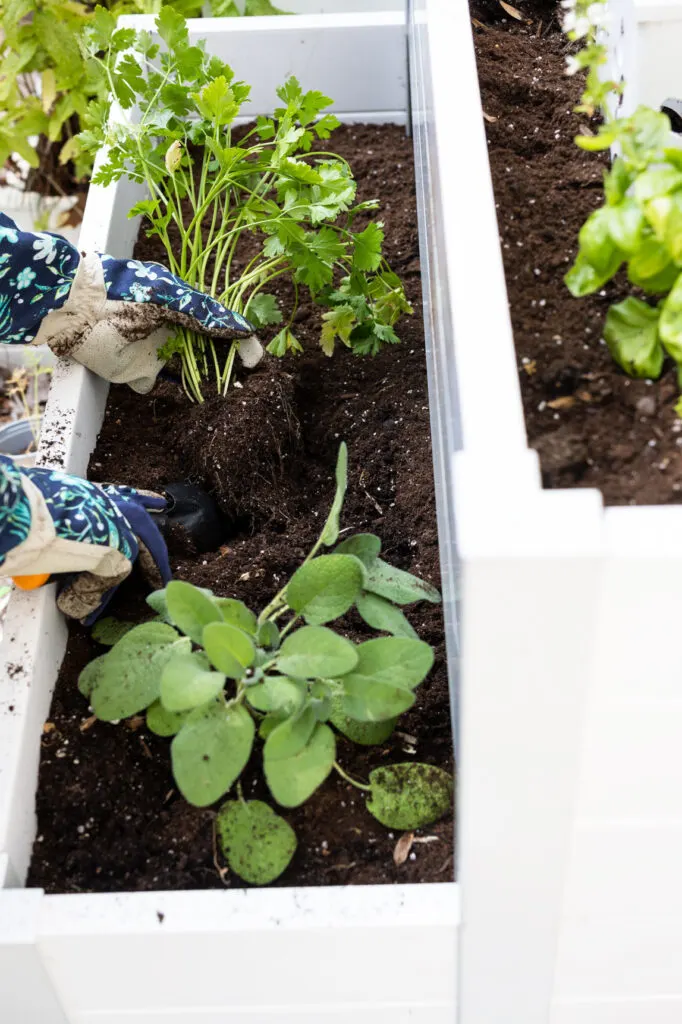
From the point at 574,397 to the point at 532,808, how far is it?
34cm

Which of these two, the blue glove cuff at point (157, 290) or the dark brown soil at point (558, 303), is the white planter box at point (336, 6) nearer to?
the dark brown soil at point (558, 303)

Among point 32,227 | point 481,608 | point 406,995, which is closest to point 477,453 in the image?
point 481,608

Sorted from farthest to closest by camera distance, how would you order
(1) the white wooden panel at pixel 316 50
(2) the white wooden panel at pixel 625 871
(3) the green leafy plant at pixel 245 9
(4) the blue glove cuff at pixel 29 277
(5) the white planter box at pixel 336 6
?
(5) the white planter box at pixel 336 6, (3) the green leafy plant at pixel 245 9, (1) the white wooden panel at pixel 316 50, (4) the blue glove cuff at pixel 29 277, (2) the white wooden panel at pixel 625 871

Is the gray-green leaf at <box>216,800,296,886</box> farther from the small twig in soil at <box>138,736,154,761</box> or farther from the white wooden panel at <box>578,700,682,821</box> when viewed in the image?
the white wooden panel at <box>578,700,682,821</box>

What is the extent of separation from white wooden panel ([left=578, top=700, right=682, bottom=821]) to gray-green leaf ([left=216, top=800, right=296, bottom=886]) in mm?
300

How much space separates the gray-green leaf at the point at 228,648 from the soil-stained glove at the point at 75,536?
0.78 ft

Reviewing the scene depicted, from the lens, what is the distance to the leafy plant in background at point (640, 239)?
0.78 metres

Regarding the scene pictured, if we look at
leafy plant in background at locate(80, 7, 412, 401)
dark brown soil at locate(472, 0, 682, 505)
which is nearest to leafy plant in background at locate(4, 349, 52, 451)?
leafy plant in background at locate(80, 7, 412, 401)

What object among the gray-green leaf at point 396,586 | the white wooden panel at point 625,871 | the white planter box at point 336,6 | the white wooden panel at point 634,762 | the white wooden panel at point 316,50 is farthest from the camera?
the white planter box at point 336,6

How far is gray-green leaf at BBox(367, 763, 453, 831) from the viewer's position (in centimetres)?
106

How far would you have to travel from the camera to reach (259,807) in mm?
1050

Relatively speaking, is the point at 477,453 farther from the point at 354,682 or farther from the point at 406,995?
the point at 406,995

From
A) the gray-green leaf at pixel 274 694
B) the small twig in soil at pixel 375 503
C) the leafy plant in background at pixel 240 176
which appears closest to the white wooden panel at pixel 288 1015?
the gray-green leaf at pixel 274 694

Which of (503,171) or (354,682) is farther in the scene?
(503,171)
